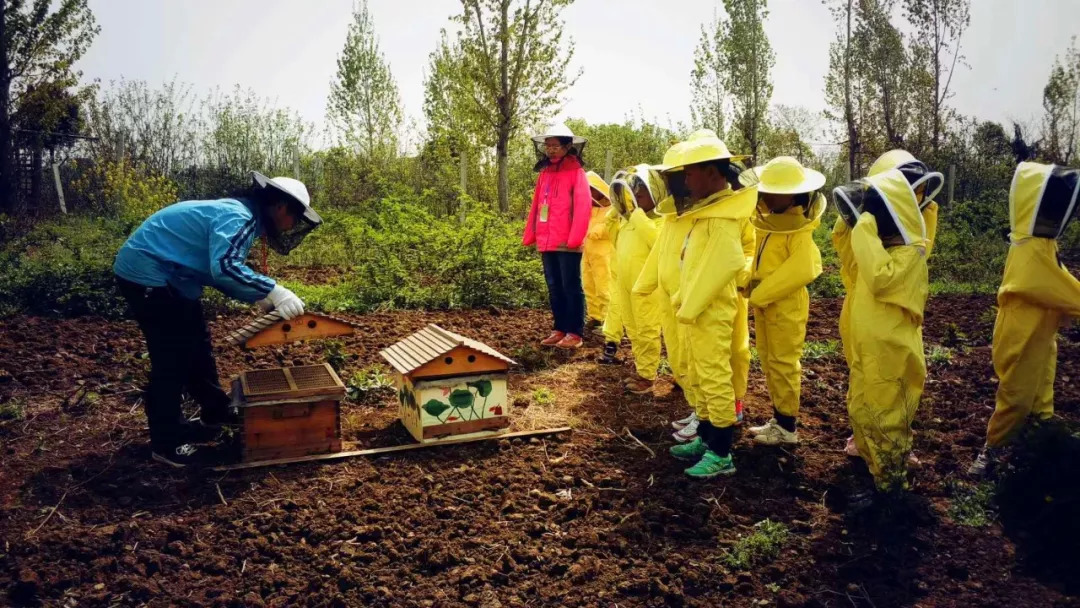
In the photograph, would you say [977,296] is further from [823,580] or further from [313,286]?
[313,286]

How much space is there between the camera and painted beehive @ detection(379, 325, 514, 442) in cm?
519

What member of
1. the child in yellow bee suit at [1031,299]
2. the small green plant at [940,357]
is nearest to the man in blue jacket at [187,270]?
the child in yellow bee suit at [1031,299]

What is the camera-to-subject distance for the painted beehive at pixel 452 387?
519 centimetres

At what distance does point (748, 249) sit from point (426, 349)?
2442 mm

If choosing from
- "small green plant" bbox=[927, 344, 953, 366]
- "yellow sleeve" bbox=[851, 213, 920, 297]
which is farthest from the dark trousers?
"yellow sleeve" bbox=[851, 213, 920, 297]

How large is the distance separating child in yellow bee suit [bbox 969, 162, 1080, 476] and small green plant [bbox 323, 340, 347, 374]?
5.28 m

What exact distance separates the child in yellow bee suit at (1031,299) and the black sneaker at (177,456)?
→ 5.02 meters

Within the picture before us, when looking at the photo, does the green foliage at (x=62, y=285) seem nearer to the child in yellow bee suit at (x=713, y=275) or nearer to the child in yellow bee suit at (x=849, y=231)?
the child in yellow bee suit at (x=713, y=275)

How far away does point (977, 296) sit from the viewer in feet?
34.7

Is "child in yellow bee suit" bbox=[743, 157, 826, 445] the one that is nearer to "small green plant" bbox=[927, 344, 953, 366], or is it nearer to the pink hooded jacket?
the pink hooded jacket

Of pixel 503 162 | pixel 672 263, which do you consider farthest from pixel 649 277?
pixel 503 162

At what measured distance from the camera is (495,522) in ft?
13.8

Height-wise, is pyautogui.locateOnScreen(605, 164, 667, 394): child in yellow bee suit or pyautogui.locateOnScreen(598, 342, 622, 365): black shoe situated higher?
pyautogui.locateOnScreen(605, 164, 667, 394): child in yellow bee suit

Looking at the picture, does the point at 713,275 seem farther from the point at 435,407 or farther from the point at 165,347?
the point at 165,347
